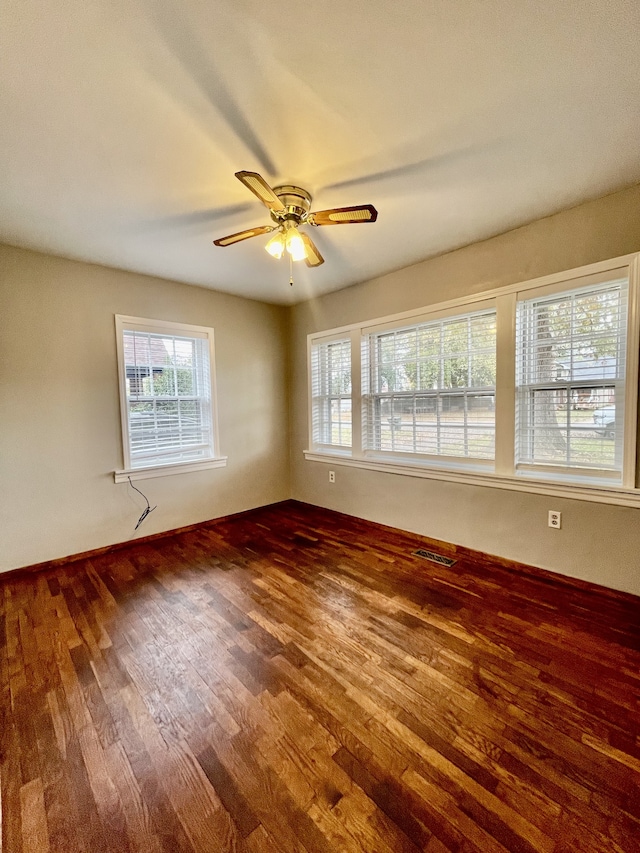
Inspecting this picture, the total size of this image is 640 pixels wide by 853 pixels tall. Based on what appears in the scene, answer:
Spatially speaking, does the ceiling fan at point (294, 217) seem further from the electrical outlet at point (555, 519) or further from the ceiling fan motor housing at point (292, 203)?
the electrical outlet at point (555, 519)

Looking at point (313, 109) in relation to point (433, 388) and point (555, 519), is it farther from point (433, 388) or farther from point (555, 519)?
point (555, 519)

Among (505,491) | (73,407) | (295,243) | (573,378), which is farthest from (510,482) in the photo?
(73,407)

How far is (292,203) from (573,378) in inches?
86.7

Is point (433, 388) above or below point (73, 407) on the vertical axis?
above

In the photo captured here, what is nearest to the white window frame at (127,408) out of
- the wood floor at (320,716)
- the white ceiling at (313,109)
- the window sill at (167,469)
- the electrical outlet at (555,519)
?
the window sill at (167,469)

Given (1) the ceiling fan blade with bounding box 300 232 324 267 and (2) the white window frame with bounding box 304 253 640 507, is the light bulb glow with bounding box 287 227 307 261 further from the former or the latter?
(2) the white window frame with bounding box 304 253 640 507

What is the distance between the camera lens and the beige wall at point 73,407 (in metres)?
2.68

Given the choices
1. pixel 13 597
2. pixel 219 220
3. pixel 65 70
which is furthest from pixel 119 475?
pixel 65 70

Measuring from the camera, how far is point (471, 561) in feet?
9.25

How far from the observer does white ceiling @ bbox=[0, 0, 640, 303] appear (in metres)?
1.16

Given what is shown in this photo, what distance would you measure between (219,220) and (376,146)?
117cm

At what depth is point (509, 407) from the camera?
2.64 meters

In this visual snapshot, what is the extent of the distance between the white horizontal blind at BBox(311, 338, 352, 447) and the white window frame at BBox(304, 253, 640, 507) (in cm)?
18

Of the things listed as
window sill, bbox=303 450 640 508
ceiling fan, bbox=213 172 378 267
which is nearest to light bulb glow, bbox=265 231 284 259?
ceiling fan, bbox=213 172 378 267
